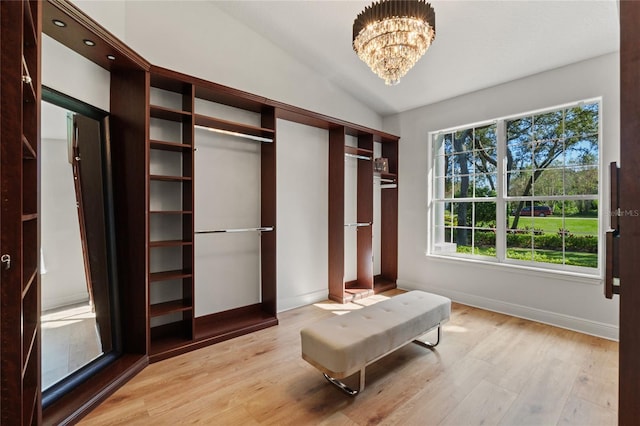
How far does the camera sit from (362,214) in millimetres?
4566

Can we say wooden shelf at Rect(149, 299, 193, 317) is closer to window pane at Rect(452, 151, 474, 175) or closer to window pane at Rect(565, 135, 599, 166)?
window pane at Rect(452, 151, 474, 175)

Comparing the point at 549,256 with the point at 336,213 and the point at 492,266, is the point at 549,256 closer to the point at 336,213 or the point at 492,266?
the point at 492,266

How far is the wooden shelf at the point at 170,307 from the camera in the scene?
101 inches

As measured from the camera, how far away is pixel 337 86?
427cm

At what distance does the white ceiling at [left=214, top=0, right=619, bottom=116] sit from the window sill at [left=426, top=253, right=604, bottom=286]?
7.55 feet

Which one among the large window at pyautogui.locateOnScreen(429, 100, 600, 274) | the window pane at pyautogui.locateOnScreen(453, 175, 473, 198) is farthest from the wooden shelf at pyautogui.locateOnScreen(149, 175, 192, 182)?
the window pane at pyautogui.locateOnScreen(453, 175, 473, 198)

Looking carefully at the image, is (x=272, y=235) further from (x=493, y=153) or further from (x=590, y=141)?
(x=590, y=141)

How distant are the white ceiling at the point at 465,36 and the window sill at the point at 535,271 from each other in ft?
7.55

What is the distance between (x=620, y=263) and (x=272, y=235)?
2.93 meters

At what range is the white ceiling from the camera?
2607 mm

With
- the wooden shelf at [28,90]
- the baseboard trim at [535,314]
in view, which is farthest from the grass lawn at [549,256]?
the wooden shelf at [28,90]

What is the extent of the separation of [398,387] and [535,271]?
240cm

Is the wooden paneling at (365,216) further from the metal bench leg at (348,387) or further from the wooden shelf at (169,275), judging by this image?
the wooden shelf at (169,275)

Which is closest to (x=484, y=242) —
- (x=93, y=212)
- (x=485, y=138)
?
(x=485, y=138)
